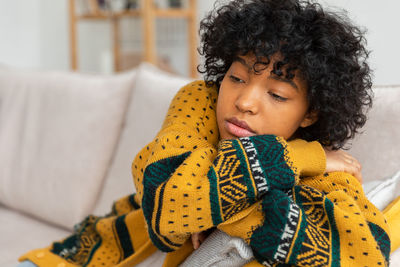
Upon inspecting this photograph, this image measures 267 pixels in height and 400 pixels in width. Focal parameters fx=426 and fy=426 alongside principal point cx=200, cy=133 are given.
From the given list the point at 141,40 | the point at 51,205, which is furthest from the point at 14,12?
the point at 51,205

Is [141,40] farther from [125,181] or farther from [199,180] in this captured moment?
[199,180]

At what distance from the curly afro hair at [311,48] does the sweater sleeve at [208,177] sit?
0.10 metres

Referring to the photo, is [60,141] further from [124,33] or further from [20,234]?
[124,33]

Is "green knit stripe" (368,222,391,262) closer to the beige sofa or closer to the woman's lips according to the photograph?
the woman's lips

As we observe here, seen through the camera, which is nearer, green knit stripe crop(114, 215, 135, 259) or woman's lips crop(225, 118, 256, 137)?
woman's lips crop(225, 118, 256, 137)

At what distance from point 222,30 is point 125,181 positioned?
2.37 feet

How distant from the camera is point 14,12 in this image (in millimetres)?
4219

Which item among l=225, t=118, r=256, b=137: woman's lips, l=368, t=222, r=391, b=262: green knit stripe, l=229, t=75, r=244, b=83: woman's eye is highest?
l=229, t=75, r=244, b=83: woman's eye

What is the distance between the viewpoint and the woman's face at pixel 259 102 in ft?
2.51

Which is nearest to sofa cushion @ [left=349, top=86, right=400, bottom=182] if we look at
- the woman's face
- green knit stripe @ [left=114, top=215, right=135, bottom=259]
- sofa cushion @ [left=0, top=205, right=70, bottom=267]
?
the woman's face

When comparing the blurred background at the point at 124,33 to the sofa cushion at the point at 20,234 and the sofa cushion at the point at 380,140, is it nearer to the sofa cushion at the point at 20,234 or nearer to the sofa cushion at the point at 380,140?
the sofa cushion at the point at 380,140

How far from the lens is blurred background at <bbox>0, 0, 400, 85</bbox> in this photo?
1.89 m

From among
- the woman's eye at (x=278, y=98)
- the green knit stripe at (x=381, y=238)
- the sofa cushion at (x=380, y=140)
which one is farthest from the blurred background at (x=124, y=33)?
the green knit stripe at (x=381, y=238)

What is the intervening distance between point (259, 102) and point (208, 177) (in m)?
0.18
